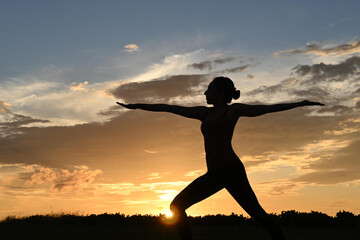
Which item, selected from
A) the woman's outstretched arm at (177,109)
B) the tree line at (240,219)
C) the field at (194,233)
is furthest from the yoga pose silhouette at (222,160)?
the tree line at (240,219)

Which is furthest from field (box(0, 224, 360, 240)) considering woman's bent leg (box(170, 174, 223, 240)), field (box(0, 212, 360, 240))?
woman's bent leg (box(170, 174, 223, 240))

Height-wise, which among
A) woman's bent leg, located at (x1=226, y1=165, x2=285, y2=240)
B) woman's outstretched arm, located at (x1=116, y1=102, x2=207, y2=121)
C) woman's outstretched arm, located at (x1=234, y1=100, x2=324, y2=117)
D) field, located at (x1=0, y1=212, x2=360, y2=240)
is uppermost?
woman's outstretched arm, located at (x1=116, y1=102, x2=207, y2=121)

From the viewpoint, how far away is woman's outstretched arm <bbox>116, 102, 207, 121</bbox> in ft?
21.0

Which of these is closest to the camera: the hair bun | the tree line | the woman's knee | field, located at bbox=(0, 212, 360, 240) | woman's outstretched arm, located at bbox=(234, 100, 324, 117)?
woman's outstretched arm, located at bbox=(234, 100, 324, 117)

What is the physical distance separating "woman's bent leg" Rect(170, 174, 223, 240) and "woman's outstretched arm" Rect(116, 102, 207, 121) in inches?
36.6

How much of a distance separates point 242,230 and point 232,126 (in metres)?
7.79

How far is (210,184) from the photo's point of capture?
6.13 meters

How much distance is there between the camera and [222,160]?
19.6ft

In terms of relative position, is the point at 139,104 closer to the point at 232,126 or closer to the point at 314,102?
the point at 232,126

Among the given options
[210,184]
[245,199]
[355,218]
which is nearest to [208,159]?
[210,184]

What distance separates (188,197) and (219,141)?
968 millimetres

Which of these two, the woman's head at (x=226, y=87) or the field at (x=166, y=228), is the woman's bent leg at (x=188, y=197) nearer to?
the woman's head at (x=226, y=87)

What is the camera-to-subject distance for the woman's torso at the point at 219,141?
19.6 ft

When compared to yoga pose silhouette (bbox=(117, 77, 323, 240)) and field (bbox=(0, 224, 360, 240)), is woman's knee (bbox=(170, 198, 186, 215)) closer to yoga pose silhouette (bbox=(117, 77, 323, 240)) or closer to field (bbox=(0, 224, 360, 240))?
yoga pose silhouette (bbox=(117, 77, 323, 240))
